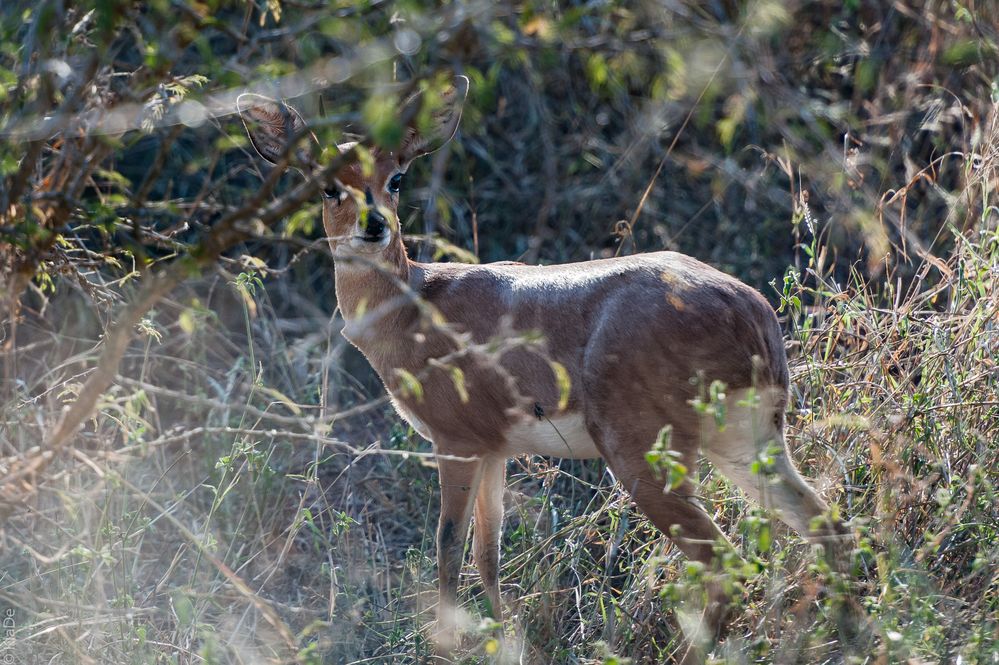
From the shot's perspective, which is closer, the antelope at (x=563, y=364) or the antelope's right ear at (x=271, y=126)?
the antelope at (x=563, y=364)

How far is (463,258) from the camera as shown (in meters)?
5.75

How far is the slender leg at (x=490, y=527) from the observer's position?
5.00m

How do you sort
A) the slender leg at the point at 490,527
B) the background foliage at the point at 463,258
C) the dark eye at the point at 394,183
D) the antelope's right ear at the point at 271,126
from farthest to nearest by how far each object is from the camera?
the dark eye at the point at 394,183 → the antelope's right ear at the point at 271,126 → the slender leg at the point at 490,527 → the background foliage at the point at 463,258

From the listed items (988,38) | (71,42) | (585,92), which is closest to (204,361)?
(71,42)

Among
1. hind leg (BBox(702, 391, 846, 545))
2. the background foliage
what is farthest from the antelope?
→ the background foliage

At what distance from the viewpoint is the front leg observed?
4.93m

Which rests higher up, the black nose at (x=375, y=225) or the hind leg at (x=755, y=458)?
the black nose at (x=375, y=225)

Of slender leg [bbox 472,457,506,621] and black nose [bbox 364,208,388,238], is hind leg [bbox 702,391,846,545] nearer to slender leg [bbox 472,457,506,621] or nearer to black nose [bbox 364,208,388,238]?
slender leg [bbox 472,457,506,621]

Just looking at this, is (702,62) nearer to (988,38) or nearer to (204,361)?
(988,38)

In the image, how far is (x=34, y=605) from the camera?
4.71m

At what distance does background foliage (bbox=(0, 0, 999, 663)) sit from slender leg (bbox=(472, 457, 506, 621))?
0.13m

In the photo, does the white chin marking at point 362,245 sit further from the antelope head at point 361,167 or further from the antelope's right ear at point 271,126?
the antelope's right ear at point 271,126

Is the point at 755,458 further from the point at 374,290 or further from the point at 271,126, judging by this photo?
the point at 271,126

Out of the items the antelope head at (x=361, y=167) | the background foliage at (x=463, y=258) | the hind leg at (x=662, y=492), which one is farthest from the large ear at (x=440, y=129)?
the hind leg at (x=662, y=492)
